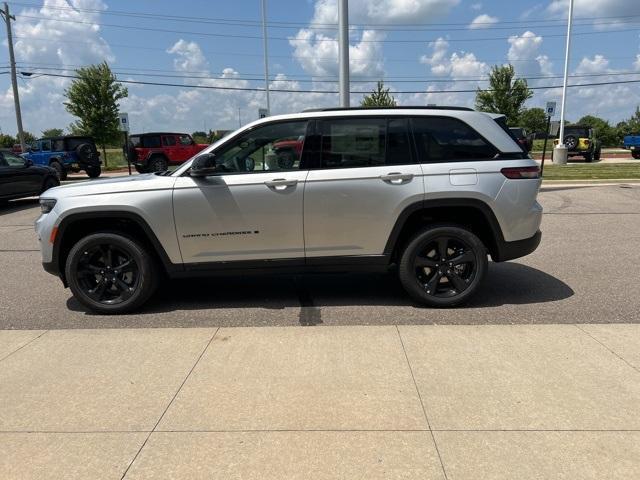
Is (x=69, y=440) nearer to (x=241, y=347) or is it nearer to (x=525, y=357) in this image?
(x=241, y=347)

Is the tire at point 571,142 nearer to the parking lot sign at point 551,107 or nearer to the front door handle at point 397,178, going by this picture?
the parking lot sign at point 551,107

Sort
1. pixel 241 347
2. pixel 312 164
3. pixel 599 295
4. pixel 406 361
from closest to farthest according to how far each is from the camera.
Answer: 1. pixel 406 361
2. pixel 241 347
3. pixel 312 164
4. pixel 599 295

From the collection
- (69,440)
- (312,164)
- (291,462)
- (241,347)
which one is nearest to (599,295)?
(312,164)

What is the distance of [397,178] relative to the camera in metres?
4.58

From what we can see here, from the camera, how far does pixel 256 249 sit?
185 inches

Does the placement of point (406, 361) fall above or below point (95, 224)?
below

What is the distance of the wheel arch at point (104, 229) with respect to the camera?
462 cm

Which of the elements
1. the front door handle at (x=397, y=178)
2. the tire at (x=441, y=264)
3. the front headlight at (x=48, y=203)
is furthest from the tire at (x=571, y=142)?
the front headlight at (x=48, y=203)

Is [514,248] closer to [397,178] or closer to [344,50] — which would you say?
[397,178]

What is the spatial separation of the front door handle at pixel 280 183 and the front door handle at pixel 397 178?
2.66 ft

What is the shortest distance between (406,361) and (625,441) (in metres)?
1.42

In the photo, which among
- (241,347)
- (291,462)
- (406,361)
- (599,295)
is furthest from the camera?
(599,295)

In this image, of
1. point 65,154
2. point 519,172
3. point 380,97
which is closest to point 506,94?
point 380,97

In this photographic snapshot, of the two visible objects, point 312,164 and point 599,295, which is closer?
point 312,164
